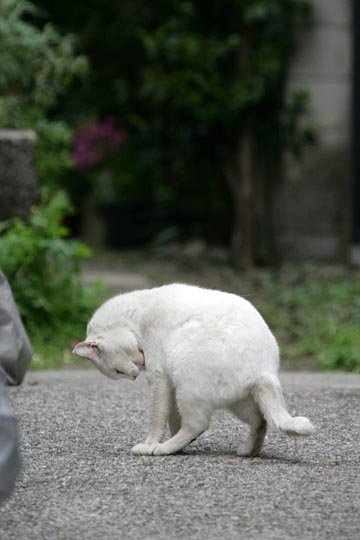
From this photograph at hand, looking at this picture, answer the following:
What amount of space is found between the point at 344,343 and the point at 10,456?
4.25 metres

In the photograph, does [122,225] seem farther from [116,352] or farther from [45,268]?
[116,352]

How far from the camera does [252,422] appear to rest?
447 cm

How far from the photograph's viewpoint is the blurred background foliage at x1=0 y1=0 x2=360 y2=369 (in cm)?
802

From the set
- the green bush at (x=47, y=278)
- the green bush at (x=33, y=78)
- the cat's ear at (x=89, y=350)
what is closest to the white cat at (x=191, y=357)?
the cat's ear at (x=89, y=350)

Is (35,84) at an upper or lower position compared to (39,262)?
upper

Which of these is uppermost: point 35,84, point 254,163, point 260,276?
point 35,84

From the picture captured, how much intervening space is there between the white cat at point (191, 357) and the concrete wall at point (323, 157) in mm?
7641

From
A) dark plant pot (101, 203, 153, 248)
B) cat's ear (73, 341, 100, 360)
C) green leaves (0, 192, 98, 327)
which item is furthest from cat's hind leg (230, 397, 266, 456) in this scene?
dark plant pot (101, 203, 153, 248)

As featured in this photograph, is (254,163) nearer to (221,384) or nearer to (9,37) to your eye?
(9,37)

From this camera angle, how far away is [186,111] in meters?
12.2

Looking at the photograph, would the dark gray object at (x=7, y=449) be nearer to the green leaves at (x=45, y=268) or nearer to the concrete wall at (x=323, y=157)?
the green leaves at (x=45, y=268)

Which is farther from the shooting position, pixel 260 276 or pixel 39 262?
pixel 260 276

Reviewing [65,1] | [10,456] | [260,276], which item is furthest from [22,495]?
[65,1]

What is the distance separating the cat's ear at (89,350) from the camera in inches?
179
